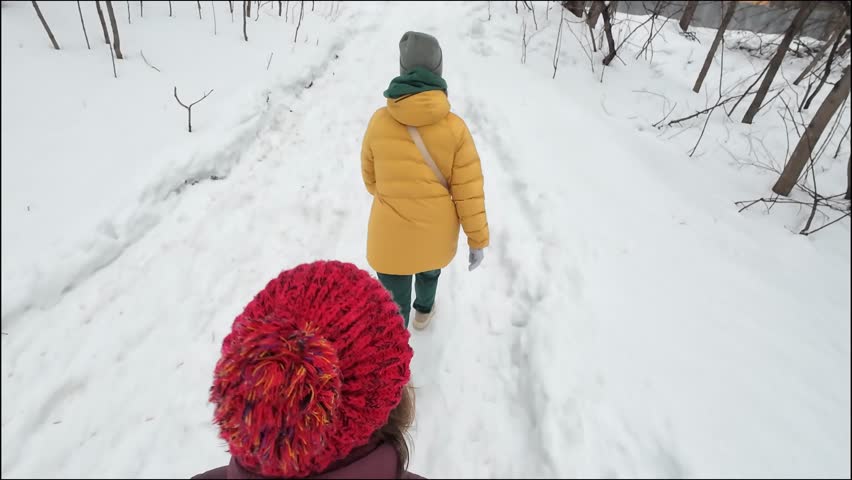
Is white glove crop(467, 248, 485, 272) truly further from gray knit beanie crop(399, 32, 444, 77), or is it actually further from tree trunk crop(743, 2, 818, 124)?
tree trunk crop(743, 2, 818, 124)

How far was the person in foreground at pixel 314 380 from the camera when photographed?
606 millimetres

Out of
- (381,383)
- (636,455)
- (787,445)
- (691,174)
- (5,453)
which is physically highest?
(381,383)

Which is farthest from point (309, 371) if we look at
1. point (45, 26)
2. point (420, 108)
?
point (45, 26)

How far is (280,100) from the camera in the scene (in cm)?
398

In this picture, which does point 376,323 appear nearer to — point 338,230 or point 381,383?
point 381,383

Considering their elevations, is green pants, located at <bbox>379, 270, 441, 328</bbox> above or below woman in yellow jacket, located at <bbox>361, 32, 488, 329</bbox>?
below

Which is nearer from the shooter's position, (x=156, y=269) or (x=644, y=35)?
(x=156, y=269)

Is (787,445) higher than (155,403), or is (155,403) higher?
(787,445)

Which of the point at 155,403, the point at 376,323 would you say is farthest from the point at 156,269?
the point at 376,323

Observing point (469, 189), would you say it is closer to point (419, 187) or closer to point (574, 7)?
point (419, 187)

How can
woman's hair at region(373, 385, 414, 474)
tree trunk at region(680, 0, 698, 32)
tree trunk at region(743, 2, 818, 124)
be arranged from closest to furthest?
woman's hair at region(373, 385, 414, 474), tree trunk at region(743, 2, 818, 124), tree trunk at region(680, 0, 698, 32)

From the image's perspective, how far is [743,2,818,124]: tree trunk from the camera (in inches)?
135

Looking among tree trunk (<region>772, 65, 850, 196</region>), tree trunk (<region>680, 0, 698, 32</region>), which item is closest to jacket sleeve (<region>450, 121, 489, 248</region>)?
tree trunk (<region>772, 65, 850, 196</region>)

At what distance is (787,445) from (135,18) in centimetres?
407
